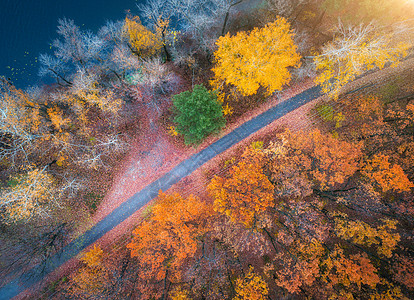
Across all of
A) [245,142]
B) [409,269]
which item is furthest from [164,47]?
[409,269]

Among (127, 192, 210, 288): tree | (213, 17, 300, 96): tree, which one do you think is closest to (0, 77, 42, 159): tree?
(127, 192, 210, 288): tree

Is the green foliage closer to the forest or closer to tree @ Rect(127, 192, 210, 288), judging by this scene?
the forest

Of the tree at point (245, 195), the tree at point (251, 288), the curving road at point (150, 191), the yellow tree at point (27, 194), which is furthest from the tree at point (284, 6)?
the yellow tree at point (27, 194)

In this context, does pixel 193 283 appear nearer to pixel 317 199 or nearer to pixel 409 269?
pixel 317 199

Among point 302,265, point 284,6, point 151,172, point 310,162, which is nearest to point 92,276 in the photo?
point 151,172

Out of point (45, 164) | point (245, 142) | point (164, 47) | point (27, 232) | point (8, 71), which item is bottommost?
point (245, 142)

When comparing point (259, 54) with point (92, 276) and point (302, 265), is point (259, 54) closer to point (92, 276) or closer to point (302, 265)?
point (302, 265)
